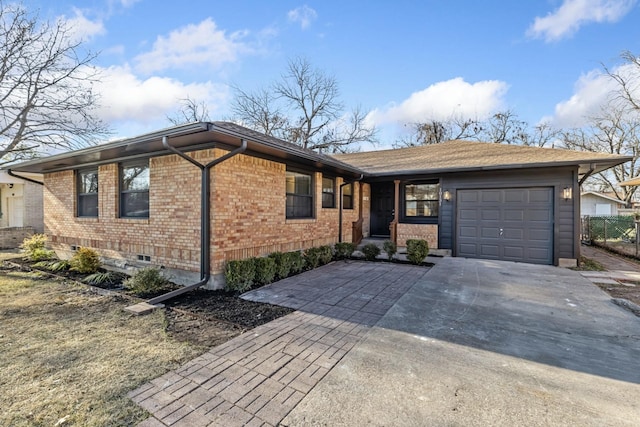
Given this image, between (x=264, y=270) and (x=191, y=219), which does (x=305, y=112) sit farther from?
(x=264, y=270)

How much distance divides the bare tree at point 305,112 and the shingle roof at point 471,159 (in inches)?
400

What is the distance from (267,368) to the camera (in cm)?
272

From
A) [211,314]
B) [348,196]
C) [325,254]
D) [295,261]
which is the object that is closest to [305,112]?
[348,196]

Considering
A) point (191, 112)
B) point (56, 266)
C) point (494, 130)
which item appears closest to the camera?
point (56, 266)

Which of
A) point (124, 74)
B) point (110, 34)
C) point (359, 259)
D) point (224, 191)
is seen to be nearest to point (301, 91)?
point (124, 74)

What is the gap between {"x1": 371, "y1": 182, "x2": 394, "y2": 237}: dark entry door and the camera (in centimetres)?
1166

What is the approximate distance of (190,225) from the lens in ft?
18.4

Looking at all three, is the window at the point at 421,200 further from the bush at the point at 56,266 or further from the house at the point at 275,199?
the bush at the point at 56,266

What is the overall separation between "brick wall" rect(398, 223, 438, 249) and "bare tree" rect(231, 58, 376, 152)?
47.1 feet

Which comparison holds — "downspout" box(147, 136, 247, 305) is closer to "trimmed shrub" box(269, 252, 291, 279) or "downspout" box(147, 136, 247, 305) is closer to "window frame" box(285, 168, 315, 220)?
"trimmed shrub" box(269, 252, 291, 279)

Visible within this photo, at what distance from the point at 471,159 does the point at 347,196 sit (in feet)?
14.0

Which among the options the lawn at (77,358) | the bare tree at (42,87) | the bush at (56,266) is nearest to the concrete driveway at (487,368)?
the lawn at (77,358)

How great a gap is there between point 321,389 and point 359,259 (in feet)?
22.1

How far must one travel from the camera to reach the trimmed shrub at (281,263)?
20.9 feet
